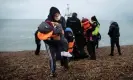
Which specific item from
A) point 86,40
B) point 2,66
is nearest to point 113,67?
point 86,40

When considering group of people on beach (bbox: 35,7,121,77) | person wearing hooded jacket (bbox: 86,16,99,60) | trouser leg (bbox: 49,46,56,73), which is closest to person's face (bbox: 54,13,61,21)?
group of people on beach (bbox: 35,7,121,77)

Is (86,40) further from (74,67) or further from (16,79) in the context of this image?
(16,79)

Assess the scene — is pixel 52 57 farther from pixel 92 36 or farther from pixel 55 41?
pixel 92 36

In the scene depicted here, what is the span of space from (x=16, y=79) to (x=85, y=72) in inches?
99.6

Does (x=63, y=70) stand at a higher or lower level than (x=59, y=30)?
lower

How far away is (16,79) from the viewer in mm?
11000

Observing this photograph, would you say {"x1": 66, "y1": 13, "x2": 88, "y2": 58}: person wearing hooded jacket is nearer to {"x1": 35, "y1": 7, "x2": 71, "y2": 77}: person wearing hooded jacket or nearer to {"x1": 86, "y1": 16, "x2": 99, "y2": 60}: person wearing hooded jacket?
{"x1": 86, "y1": 16, "x2": 99, "y2": 60}: person wearing hooded jacket

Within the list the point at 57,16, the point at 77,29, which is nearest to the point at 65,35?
the point at 57,16

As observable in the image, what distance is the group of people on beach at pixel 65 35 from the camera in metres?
10.2

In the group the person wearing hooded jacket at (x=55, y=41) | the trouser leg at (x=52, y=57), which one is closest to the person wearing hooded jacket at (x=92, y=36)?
the person wearing hooded jacket at (x=55, y=41)

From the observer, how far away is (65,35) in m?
12.5

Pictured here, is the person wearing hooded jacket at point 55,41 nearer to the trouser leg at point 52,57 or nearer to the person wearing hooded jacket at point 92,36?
the trouser leg at point 52,57

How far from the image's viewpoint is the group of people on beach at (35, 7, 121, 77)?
10.2m

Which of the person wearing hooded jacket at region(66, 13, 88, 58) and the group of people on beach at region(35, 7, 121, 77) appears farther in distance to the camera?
the person wearing hooded jacket at region(66, 13, 88, 58)
